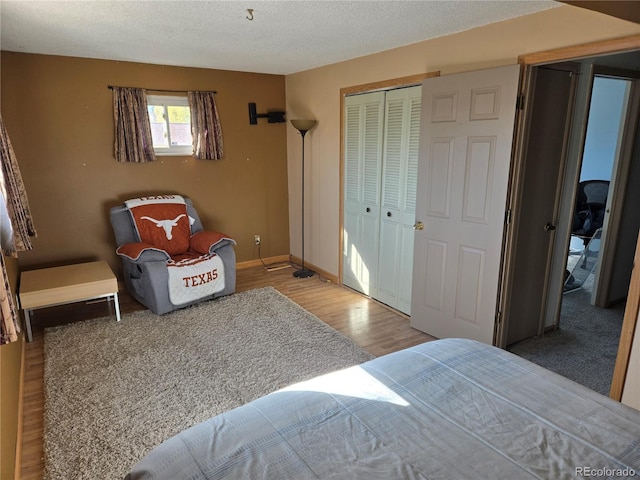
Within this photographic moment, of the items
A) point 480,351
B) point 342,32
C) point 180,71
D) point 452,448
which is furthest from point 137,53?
point 452,448

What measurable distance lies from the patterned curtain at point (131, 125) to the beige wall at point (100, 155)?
3.5 inches

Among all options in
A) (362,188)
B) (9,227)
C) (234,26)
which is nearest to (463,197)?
(362,188)

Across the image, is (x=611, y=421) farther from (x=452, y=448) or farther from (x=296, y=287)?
(x=296, y=287)

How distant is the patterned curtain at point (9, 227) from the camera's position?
1.44 metres

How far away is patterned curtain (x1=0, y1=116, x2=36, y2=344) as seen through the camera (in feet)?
4.73

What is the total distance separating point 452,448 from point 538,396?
447 mm

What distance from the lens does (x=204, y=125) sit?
14.4 feet

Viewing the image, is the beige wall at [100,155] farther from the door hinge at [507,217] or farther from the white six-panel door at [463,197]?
the door hinge at [507,217]

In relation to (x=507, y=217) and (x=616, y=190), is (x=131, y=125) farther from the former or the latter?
(x=616, y=190)

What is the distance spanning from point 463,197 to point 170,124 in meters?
3.11

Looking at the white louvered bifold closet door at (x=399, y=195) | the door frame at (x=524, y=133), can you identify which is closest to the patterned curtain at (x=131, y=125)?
the white louvered bifold closet door at (x=399, y=195)

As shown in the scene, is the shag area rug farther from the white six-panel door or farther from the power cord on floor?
the power cord on floor

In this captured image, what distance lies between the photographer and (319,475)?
43.3 inches

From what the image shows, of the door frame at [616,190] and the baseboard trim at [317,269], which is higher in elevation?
the door frame at [616,190]
